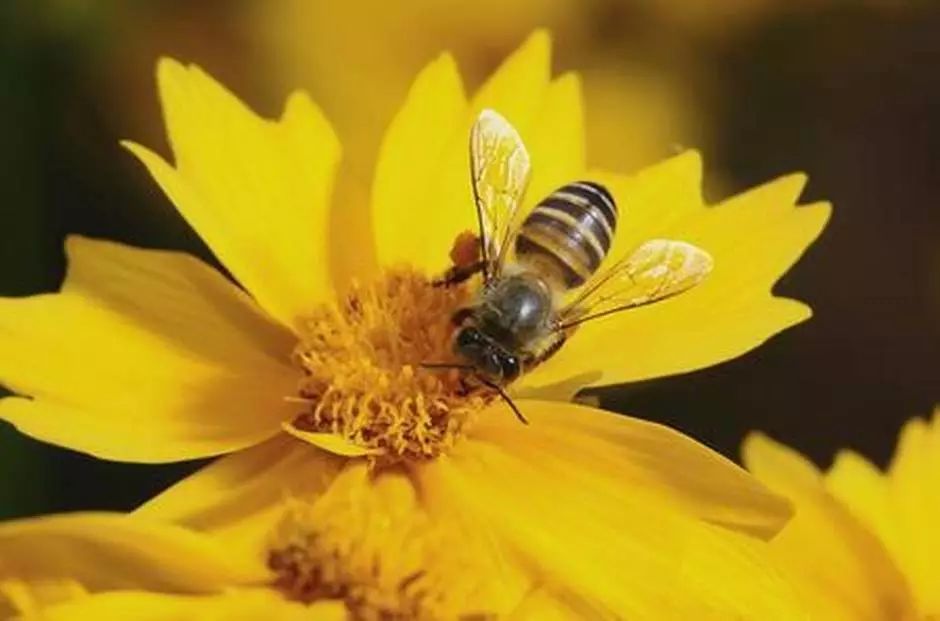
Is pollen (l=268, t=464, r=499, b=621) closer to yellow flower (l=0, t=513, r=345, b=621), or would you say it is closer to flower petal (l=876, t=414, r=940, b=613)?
yellow flower (l=0, t=513, r=345, b=621)

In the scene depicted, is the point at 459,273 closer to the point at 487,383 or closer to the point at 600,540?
the point at 487,383

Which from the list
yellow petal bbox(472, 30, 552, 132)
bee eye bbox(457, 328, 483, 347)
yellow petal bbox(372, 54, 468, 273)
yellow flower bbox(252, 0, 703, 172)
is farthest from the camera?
yellow flower bbox(252, 0, 703, 172)

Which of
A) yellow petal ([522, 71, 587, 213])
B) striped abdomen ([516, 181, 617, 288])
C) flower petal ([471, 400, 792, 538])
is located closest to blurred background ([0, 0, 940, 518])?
yellow petal ([522, 71, 587, 213])

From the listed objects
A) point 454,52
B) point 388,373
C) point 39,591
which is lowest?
point 39,591

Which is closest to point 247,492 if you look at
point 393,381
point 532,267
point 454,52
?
point 393,381

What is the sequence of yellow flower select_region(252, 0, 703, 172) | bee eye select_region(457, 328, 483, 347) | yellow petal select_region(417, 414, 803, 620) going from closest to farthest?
yellow petal select_region(417, 414, 803, 620)
bee eye select_region(457, 328, 483, 347)
yellow flower select_region(252, 0, 703, 172)

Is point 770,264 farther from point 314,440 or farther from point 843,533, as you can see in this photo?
point 314,440
